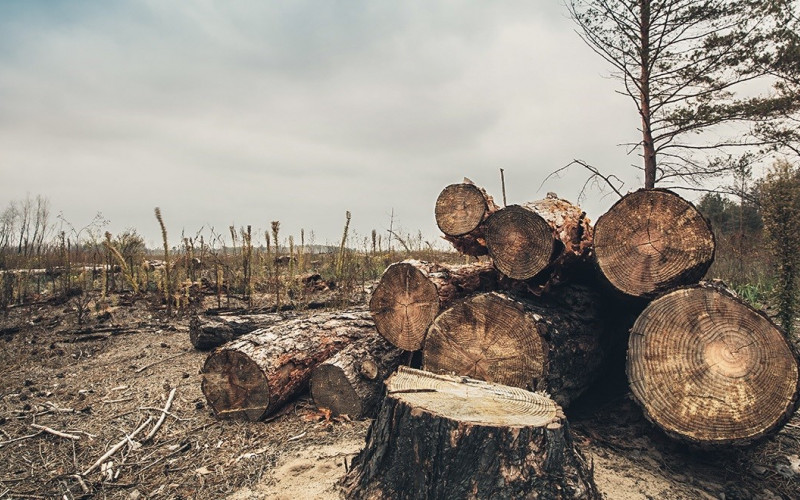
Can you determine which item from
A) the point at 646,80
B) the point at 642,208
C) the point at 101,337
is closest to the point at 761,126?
the point at 646,80

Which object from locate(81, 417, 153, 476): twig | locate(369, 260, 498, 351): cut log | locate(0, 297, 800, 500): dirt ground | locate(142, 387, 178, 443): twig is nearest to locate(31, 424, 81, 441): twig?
locate(0, 297, 800, 500): dirt ground

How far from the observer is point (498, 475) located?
6.46 ft

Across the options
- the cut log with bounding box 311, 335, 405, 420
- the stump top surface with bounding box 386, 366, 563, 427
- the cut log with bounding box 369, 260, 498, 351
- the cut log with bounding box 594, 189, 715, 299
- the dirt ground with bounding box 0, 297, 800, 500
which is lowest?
the dirt ground with bounding box 0, 297, 800, 500

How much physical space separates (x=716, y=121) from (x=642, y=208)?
841 centimetres

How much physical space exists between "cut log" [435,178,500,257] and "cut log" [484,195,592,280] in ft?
0.66

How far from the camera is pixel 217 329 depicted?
5.65m

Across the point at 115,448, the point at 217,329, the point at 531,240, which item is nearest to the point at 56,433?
the point at 115,448

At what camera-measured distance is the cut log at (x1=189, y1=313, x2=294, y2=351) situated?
5.65 meters

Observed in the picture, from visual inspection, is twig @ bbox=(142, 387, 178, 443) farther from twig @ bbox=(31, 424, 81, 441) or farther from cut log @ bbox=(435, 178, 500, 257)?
cut log @ bbox=(435, 178, 500, 257)

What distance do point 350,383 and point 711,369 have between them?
8.26ft

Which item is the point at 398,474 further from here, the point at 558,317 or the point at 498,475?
the point at 558,317

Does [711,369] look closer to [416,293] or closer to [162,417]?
[416,293]

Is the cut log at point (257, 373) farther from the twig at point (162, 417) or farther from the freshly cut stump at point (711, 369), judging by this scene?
the freshly cut stump at point (711, 369)

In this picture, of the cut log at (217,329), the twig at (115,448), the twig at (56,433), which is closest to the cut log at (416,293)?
the twig at (115,448)
